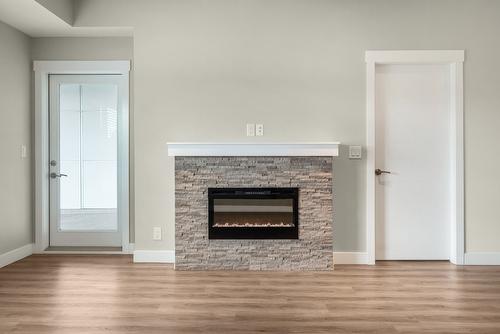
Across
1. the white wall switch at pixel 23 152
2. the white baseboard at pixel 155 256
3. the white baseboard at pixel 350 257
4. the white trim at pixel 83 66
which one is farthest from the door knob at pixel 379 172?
the white wall switch at pixel 23 152

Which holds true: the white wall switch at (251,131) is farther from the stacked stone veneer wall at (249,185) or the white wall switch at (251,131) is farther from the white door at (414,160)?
the white door at (414,160)

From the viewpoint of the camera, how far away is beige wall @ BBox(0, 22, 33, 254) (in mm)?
4383

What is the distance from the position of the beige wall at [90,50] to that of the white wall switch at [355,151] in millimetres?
2328

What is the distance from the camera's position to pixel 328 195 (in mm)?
4238

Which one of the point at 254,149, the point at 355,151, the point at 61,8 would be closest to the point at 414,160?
the point at 355,151

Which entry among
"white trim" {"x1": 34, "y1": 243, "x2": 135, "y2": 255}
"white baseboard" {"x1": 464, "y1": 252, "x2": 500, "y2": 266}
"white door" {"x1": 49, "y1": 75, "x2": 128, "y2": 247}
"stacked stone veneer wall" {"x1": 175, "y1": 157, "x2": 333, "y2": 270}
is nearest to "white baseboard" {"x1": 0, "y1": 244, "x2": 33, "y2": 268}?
"white trim" {"x1": 34, "y1": 243, "x2": 135, "y2": 255}

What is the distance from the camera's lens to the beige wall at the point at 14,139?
4383mm

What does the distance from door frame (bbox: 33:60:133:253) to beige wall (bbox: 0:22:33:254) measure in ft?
0.28

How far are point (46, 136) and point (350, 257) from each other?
3.50 meters

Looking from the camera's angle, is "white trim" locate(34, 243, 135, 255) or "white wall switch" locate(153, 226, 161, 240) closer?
"white wall switch" locate(153, 226, 161, 240)

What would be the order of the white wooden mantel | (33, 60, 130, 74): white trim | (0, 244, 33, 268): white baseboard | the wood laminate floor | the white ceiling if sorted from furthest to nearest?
(33, 60, 130, 74): white trim
(0, 244, 33, 268): white baseboard
the white wooden mantel
the white ceiling
the wood laminate floor

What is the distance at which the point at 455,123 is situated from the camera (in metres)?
4.43

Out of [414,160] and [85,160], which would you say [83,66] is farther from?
[414,160]

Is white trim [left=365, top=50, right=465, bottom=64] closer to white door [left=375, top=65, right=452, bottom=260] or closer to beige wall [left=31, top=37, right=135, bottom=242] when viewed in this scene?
white door [left=375, top=65, right=452, bottom=260]
